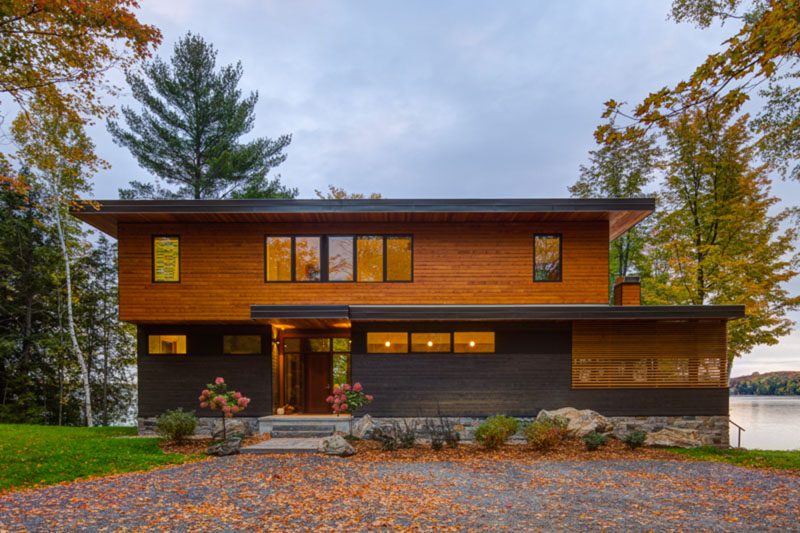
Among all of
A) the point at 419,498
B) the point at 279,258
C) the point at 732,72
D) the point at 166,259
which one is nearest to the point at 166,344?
the point at 166,259

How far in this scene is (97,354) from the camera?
2228cm

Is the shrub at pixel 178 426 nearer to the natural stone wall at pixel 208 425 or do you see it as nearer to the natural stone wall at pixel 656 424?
the natural stone wall at pixel 208 425

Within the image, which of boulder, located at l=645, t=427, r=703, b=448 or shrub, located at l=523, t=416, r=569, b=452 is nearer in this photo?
shrub, located at l=523, t=416, r=569, b=452

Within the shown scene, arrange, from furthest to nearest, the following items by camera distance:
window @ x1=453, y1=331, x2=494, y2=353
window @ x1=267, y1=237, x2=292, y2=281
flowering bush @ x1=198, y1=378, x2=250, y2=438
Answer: window @ x1=267, y1=237, x2=292, y2=281 < window @ x1=453, y1=331, x2=494, y2=353 < flowering bush @ x1=198, y1=378, x2=250, y2=438

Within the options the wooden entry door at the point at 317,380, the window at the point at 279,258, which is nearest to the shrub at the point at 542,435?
the wooden entry door at the point at 317,380

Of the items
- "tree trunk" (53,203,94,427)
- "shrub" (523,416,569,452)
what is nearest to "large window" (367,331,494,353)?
"shrub" (523,416,569,452)

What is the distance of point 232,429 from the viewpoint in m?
12.0

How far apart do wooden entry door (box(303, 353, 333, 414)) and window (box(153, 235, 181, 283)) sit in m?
4.13

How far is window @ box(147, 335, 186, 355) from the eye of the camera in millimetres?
13266

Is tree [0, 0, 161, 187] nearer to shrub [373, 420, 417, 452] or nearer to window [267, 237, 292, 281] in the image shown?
window [267, 237, 292, 281]

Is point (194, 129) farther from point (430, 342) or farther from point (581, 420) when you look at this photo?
point (581, 420)

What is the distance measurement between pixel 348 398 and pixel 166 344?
5182 millimetres

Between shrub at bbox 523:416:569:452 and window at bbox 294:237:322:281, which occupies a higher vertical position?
window at bbox 294:237:322:281

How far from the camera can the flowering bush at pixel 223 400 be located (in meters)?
11.0
